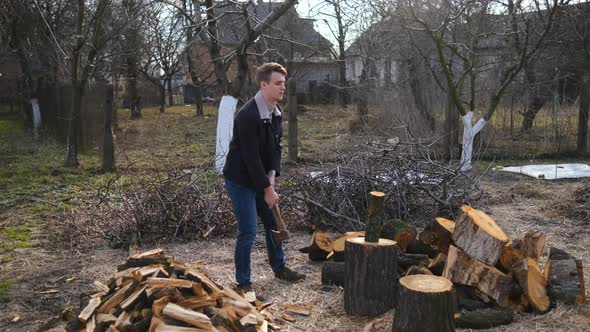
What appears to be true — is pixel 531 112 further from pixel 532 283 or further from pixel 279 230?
pixel 279 230

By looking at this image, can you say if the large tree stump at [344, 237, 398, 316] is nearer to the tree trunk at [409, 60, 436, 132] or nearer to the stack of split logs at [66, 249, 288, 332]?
the stack of split logs at [66, 249, 288, 332]

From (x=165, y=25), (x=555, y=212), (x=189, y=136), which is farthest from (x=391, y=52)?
(x=555, y=212)

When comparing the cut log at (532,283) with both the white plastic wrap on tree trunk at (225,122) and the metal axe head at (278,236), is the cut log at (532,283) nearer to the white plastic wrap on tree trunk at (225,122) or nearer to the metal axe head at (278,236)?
the metal axe head at (278,236)

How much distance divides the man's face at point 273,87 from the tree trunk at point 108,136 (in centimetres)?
646

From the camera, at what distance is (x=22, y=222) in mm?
6434

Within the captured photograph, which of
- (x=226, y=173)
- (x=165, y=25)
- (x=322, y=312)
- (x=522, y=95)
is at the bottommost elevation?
(x=322, y=312)

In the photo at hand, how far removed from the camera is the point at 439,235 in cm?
433

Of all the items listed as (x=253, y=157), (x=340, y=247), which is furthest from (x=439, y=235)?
(x=253, y=157)

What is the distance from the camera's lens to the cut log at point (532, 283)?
3670mm

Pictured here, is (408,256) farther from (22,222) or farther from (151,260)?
(22,222)

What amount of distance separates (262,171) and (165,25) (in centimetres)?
727

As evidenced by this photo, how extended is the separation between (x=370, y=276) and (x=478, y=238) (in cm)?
83

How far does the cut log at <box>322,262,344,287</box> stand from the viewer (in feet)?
14.0

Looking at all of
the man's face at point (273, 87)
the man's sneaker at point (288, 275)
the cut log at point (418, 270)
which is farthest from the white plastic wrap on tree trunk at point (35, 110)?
the cut log at point (418, 270)
